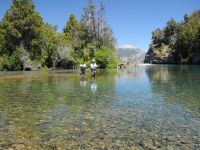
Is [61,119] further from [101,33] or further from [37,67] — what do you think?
A: [101,33]

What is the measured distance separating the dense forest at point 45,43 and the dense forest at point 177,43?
162ft

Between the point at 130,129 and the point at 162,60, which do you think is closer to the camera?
the point at 130,129

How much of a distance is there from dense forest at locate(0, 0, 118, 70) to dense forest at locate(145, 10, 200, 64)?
49.4m

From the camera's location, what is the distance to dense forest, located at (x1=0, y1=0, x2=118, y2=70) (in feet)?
212

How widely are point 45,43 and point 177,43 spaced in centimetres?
7293

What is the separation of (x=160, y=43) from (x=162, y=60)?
15.7 meters

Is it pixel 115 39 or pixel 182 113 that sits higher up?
pixel 115 39

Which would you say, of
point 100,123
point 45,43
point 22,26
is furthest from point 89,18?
point 100,123

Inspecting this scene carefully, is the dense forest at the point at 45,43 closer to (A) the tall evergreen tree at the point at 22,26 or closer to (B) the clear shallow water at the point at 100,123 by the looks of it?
(A) the tall evergreen tree at the point at 22,26

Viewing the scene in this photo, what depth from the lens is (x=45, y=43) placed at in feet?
225

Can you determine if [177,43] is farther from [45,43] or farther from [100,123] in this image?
[100,123]

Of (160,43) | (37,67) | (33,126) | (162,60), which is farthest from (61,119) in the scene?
(160,43)

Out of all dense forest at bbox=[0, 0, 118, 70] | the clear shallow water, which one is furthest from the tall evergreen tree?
the clear shallow water

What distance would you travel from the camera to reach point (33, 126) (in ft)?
37.2
